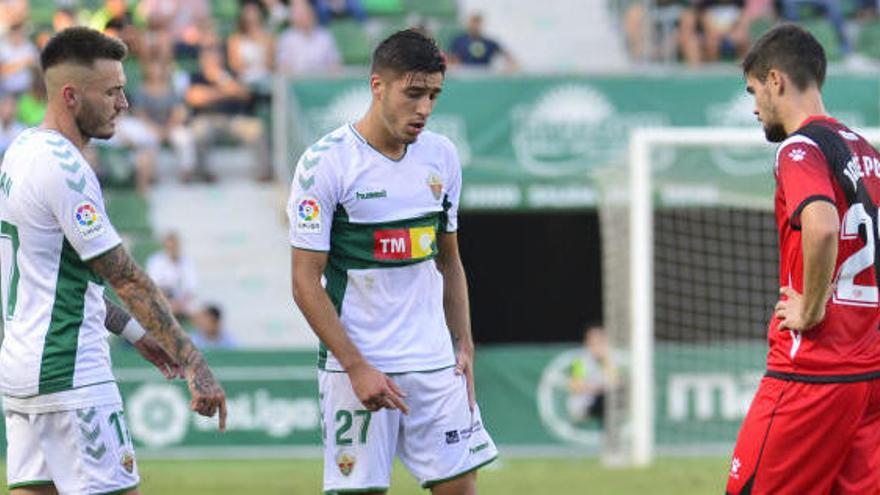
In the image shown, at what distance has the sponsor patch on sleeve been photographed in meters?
7.21

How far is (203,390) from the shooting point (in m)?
6.64

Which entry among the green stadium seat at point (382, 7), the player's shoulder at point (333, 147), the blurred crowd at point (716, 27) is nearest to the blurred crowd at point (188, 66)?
the green stadium seat at point (382, 7)

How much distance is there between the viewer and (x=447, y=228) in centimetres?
770

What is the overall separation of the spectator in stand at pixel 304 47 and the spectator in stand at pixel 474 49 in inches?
56.1

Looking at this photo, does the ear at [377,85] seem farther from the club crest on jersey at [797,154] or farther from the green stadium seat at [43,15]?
the green stadium seat at [43,15]

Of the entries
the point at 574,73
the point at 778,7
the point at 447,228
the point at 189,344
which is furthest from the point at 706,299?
the point at 189,344

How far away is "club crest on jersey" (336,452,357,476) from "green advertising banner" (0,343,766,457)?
10.7 m

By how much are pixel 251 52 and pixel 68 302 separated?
14437 mm

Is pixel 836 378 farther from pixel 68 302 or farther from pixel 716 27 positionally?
pixel 716 27

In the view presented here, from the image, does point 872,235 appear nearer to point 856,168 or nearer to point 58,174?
point 856,168

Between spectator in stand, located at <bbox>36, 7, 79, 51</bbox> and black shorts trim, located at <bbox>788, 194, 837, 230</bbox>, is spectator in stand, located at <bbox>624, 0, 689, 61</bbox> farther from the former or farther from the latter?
black shorts trim, located at <bbox>788, 194, 837, 230</bbox>

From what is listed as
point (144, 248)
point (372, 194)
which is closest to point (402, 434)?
point (372, 194)

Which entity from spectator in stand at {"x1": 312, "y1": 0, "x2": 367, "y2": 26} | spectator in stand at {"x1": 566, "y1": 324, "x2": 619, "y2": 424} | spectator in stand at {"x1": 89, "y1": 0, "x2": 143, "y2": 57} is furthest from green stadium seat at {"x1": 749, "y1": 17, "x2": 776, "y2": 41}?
spectator in stand at {"x1": 89, "y1": 0, "x2": 143, "y2": 57}

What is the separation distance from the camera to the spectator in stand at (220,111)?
20516 millimetres
